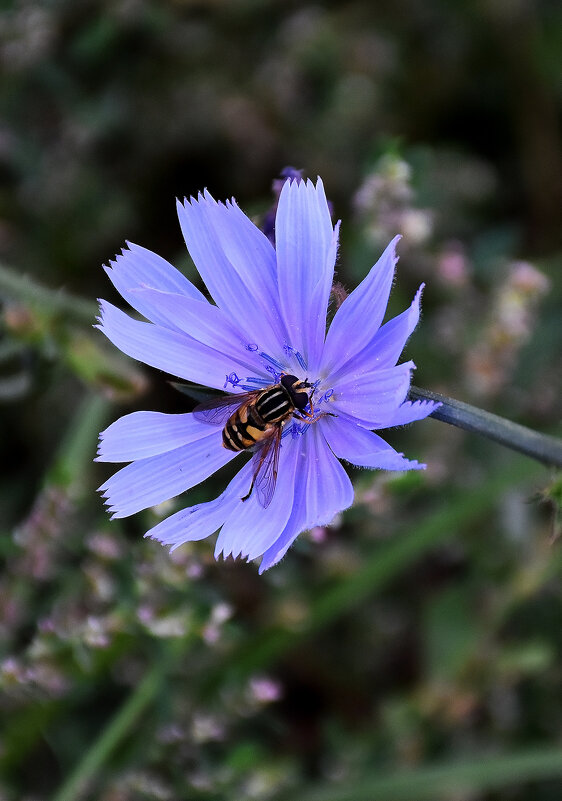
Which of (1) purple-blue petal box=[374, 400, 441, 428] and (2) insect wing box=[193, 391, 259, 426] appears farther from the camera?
(2) insect wing box=[193, 391, 259, 426]

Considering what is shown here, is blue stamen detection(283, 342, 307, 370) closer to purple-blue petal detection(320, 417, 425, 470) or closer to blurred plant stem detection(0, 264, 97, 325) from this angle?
purple-blue petal detection(320, 417, 425, 470)

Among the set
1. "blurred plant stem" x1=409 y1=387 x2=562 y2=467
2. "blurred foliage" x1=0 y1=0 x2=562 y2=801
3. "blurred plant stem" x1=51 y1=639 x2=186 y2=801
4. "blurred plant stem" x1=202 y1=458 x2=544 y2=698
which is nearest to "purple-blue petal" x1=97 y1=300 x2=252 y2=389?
"blurred foliage" x1=0 y1=0 x2=562 y2=801

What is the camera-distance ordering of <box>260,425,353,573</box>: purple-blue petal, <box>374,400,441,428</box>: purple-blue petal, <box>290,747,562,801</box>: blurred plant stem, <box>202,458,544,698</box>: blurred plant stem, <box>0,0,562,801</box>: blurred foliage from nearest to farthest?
<box>374,400,441,428</box>: purple-blue petal < <box>260,425,353,573</box>: purple-blue petal < <box>0,0,562,801</box>: blurred foliage < <box>290,747,562,801</box>: blurred plant stem < <box>202,458,544,698</box>: blurred plant stem

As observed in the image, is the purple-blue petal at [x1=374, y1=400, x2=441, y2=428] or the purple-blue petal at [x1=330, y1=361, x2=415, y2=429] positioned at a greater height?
the purple-blue petal at [x1=330, y1=361, x2=415, y2=429]

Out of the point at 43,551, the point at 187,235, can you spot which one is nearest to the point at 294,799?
the point at 43,551

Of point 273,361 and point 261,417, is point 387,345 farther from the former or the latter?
point 273,361

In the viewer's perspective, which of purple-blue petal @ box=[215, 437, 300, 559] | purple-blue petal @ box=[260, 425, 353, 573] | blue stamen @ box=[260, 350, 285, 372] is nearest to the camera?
purple-blue petal @ box=[260, 425, 353, 573]

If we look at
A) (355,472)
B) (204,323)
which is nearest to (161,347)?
(204,323)

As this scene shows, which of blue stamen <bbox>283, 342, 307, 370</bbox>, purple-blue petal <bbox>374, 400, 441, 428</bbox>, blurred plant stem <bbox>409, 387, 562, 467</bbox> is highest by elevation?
blue stamen <bbox>283, 342, 307, 370</bbox>
